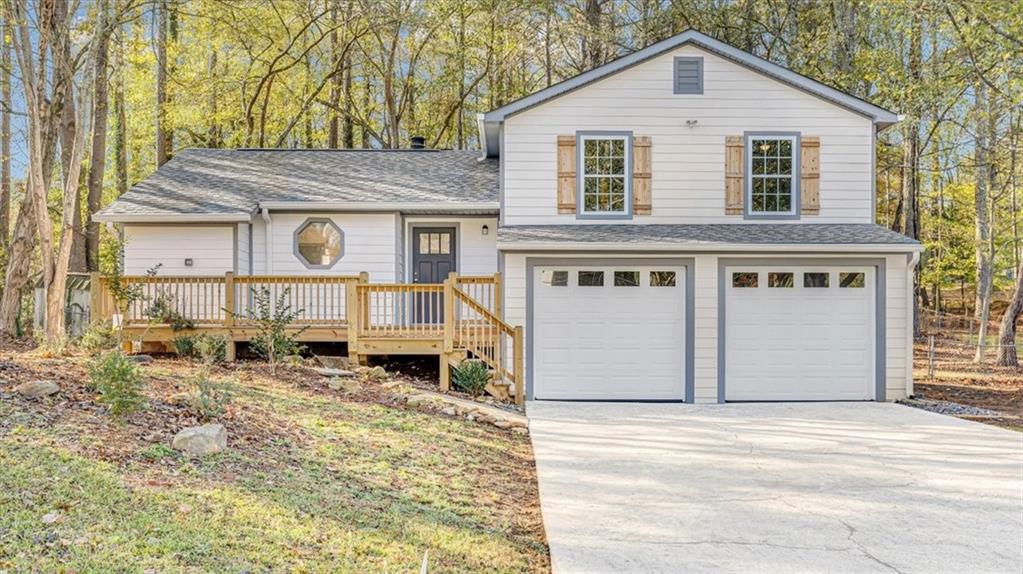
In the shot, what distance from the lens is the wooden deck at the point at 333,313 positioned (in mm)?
10352

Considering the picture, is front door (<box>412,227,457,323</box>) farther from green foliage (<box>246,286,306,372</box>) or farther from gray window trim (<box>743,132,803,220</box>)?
gray window trim (<box>743,132,803,220</box>)

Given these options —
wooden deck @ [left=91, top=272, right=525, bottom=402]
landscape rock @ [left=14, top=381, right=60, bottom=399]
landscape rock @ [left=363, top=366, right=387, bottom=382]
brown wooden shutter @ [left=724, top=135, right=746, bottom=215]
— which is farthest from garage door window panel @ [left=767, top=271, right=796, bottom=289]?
landscape rock @ [left=14, top=381, right=60, bottom=399]

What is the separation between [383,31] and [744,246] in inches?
556

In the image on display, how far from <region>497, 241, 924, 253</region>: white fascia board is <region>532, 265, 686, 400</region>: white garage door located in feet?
1.55

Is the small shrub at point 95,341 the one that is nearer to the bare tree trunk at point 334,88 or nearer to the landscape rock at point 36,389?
the landscape rock at point 36,389

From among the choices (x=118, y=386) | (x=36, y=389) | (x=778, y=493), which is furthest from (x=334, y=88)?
(x=778, y=493)

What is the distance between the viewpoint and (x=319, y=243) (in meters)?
12.6

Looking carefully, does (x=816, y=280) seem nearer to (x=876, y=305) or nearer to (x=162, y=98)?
(x=876, y=305)

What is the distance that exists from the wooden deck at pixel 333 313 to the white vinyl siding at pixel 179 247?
724 mm

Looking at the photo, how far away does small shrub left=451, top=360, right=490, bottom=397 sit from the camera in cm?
999

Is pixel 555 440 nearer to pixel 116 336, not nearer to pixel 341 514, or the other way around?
pixel 341 514

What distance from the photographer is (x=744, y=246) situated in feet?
34.4

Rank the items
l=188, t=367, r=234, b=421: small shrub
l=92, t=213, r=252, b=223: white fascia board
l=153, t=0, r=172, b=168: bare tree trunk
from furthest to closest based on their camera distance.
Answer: l=153, t=0, r=172, b=168: bare tree trunk, l=92, t=213, r=252, b=223: white fascia board, l=188, t=367, r=234, b=421: small shrub

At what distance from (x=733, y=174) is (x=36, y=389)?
32.6ft
